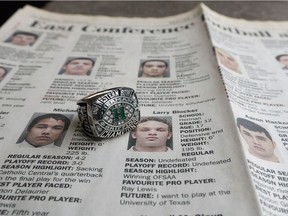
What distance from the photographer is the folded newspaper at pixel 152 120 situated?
0.27 metres

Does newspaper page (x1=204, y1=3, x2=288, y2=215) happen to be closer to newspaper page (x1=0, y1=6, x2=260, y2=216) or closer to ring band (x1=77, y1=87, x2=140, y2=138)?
newspaper page (x1=0, y1=6, x2=260, y2=216)

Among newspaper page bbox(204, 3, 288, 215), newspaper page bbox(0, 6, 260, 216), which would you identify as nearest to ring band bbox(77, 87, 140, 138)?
newspaper page bbox(0, 6, 260, 216)

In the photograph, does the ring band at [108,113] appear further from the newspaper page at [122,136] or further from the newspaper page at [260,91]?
the newspaper page at [260,91]

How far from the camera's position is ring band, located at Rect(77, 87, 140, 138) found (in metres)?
0.32

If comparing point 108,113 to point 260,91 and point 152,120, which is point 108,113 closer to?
point 152,120

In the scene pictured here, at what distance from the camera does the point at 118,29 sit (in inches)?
23.0

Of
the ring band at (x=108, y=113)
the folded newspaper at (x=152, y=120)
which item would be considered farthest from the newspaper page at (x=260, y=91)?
the ring band at (x=108, y=113)

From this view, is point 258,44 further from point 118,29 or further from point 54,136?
point 54,136

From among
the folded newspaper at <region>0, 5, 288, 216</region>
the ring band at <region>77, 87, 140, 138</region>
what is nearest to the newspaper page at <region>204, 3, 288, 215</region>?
the folded newspaper at <region>0, 5, 288, 216</region>

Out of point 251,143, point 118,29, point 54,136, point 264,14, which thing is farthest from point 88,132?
point 264,14

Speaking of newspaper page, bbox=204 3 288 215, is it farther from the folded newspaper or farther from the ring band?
the ring band

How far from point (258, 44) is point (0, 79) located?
381 millimetres

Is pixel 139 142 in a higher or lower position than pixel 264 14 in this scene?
lower

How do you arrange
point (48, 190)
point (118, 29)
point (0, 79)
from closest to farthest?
1. point (48, 190)
2. point (0, 79)
3. point (118, 29)
